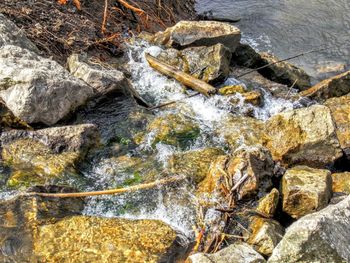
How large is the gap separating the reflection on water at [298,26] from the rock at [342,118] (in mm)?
2850

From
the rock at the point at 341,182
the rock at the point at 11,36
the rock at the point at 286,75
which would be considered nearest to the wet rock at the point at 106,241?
the rock at the point at 341,182

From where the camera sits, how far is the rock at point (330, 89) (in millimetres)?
8344

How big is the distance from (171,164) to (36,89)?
2.17m

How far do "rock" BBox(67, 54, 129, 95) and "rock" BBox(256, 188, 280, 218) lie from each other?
10.4 feet

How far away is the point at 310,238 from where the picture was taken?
10.6ft

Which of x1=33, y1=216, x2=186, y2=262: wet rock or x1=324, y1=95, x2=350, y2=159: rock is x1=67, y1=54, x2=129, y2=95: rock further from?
x1=324, y1=95, x2=350, y2=159: rock

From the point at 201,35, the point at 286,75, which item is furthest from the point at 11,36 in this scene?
the point at 286,75

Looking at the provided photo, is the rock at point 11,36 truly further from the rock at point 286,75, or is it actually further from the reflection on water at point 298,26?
the reflection on water at point 298,26

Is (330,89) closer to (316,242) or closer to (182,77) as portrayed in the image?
(182,77)

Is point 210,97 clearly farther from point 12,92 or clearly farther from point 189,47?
point 12,92

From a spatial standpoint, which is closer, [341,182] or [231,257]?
[231,257]

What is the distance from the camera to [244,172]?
5.25 metres

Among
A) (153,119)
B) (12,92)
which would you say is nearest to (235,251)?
(153,119)

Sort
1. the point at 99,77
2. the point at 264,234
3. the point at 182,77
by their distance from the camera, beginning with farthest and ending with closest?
the point at 182,77
the point at 99,77
the point at 264,234
